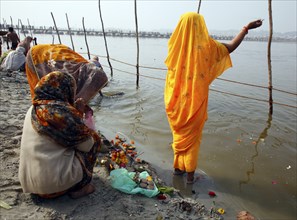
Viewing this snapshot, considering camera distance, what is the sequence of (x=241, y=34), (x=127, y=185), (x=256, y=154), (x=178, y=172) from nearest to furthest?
(x=127, y=185), (x=241, y=34), (x=178, y=172), (x=256, y=154)

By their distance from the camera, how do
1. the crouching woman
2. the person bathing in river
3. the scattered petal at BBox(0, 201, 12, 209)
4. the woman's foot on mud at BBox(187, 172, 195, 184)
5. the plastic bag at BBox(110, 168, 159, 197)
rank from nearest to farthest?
the crouching woman → the scattered petal at BBox(0, 201, 12, 209) → the plastic bag at BBox(110, 168, 159, 197) → the woman's foot on mud at BBox(187, 172, 195, 184) → the person bathing in river

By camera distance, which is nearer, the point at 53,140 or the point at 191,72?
the point at 53,140

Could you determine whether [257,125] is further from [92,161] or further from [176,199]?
[92,161]

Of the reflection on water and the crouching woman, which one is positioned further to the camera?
the reflection on water

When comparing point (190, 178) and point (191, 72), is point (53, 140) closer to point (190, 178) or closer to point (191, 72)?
point (191, 72)

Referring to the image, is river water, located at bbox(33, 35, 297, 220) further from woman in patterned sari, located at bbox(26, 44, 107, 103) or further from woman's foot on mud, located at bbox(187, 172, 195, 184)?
woman in patterned sari, located at bbox(26, 44, 107, 103)

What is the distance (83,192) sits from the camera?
8.82ft

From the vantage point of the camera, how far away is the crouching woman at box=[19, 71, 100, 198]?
2.22 metres

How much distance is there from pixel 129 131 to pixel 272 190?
309 centimetres

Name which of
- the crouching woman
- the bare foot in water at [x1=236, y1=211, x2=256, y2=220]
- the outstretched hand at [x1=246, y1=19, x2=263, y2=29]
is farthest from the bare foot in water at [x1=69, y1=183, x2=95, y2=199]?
the outstretched hand at [x1=246, y1=19, x2=263, y2=29]

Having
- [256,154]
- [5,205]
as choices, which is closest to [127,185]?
[5,205]

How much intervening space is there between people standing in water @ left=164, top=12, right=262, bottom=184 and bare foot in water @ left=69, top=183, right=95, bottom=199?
4.47 feet

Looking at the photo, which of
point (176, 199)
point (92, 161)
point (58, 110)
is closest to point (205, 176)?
point (176, 199)

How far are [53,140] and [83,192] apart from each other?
2.39 ft
